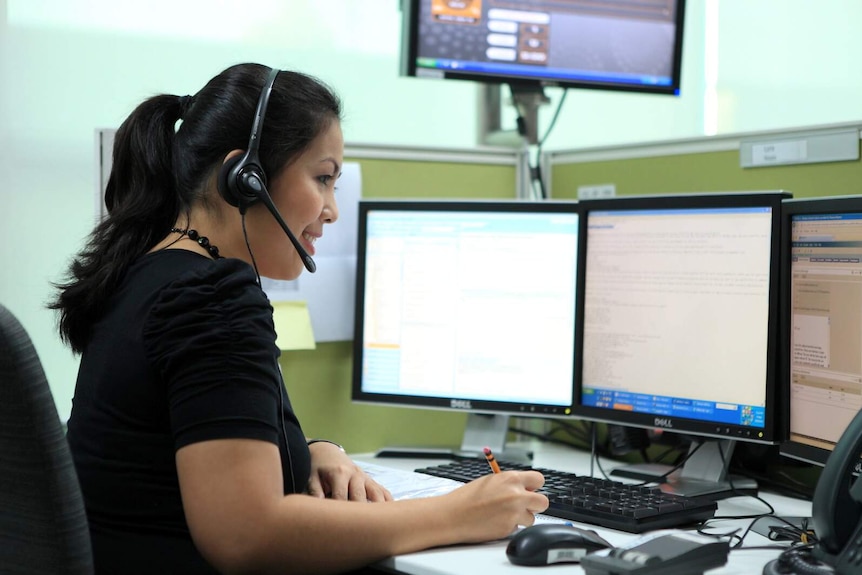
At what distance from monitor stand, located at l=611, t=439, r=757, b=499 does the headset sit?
0.73 metres

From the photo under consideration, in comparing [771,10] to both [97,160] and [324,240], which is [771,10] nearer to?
[324,240]

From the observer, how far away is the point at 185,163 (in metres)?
1.21

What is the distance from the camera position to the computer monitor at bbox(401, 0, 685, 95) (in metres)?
1.85

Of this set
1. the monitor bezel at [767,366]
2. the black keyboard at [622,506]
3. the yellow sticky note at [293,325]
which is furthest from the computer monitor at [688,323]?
the yellow sticky note at [293,325]

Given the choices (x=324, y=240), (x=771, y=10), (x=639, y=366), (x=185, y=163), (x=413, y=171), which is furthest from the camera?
(x=771, y=10)

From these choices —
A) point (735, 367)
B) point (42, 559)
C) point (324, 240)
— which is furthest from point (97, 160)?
point (735, 367)

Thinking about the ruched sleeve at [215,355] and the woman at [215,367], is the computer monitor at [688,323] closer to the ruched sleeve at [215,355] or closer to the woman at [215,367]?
the woman at [215,367]

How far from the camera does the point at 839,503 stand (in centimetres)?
100

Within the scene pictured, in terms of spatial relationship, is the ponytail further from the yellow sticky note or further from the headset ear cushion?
the yellow sticky note

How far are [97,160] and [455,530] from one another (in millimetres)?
863

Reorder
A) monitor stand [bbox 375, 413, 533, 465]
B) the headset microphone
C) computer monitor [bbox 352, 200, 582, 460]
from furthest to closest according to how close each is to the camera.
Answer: monitor stand [bbox 375, 413, 533, 465] < computer monitor [bbox 352, 200, 582, 460] < the headset microphone

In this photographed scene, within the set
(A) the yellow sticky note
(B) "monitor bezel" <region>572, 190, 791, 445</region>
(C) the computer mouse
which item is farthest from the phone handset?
(A) the yellow sticky note

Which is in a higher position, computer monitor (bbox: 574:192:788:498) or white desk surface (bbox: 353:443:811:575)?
computer monitor (bbox: 574:192:788:498)

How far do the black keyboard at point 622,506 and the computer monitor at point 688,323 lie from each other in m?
0.18
